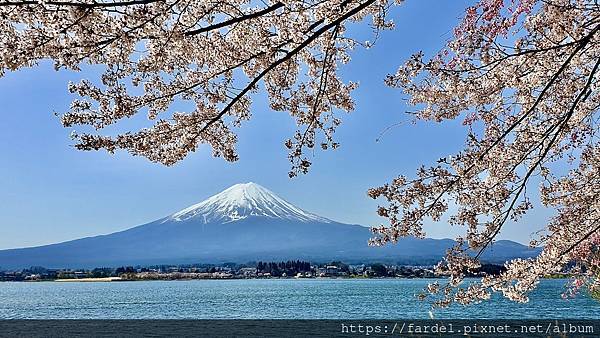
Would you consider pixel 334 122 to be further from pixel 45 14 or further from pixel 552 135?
pixel 45 14

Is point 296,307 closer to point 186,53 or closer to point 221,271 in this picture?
point 186,53

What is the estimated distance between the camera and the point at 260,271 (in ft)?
325

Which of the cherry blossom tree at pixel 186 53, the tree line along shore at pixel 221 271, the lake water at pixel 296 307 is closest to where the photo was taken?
the cherry blossom tree at pixel 186 53

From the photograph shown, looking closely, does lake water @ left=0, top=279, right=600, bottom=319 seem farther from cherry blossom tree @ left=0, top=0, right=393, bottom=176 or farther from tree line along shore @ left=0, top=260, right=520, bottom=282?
tree line along shore @ left=0, top=260, right=520, bottom=282

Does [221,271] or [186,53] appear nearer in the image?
[186,53]

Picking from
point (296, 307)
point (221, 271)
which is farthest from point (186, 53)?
point (221, 271)

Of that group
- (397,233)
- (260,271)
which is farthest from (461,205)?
(260,271)

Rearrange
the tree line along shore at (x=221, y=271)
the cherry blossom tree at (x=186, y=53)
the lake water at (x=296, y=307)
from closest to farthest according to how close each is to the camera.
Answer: the cherry blossom tree at (x=186, y=53) < the lake water at (x=296, y=307) < the tree line along shore at (x=221, y=271)

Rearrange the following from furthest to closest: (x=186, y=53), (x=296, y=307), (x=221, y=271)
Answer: (x=221, y=271) < (x=296, y=307) < (x=186, y=53)

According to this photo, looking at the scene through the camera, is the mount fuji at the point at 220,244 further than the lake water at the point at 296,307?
Yes

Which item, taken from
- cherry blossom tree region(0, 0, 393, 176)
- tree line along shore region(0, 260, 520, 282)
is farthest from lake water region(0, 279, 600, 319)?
tree line along shore region(0, 260, 520, 282)

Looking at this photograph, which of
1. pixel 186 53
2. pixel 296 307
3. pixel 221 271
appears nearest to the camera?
pixel 186 53

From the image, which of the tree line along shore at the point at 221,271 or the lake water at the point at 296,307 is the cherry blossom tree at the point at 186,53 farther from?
the tree line along shore at the point at 221,271

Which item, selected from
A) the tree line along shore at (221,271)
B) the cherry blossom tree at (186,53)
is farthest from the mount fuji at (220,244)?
the cherry blossom tree at (186,53)
